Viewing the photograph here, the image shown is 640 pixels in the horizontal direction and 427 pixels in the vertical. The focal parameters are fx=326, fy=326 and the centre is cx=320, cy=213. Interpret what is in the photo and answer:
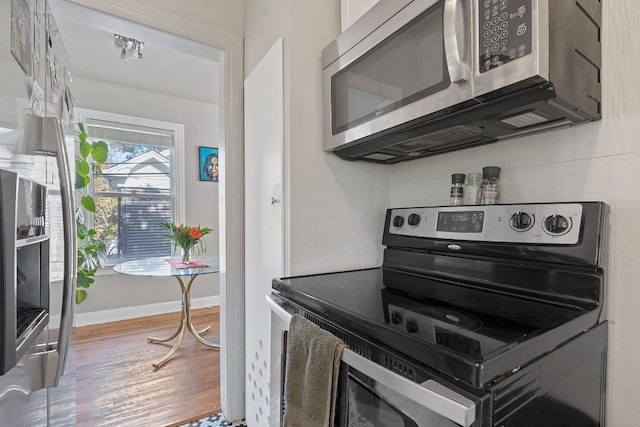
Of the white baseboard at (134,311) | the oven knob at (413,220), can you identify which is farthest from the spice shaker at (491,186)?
the white baseboard at (134,311)

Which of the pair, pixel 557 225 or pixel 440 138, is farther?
pixel 440 138

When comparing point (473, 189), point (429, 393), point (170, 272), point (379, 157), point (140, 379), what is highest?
point (379, 157)

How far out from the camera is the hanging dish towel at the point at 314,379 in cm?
81

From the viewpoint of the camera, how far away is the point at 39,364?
75cm

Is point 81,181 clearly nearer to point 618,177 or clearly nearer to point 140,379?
point 140,379

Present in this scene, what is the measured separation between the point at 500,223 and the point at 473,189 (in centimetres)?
18

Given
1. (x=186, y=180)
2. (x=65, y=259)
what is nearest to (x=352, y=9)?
(x=65, y=259)

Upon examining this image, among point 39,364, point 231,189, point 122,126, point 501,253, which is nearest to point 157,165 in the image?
point 122,126

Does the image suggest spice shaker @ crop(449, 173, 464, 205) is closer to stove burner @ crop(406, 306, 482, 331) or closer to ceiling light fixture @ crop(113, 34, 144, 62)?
stove burner @ crop(406, 306, 482, 331)

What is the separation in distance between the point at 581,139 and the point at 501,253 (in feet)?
1.27

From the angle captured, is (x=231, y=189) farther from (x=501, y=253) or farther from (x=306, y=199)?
(x=501, y=253)

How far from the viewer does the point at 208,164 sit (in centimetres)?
410

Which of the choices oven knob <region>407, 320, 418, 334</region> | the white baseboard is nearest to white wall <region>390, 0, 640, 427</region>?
oven knob <region>407, 320, 418, 334</region>

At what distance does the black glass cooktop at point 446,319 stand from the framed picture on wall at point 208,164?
3.22 metres
